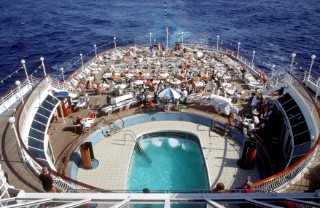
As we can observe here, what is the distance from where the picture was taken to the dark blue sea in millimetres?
50562

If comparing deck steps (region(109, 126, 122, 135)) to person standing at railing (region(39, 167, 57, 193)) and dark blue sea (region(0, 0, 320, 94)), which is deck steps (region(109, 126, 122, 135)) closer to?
person standing at railing (region(39, 167, 57, 193))

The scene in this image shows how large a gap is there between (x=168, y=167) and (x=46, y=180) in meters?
8.87

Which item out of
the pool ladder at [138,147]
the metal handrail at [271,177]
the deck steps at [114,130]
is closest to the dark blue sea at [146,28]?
the deck steps at [114,130]

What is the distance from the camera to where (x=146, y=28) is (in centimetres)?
6600

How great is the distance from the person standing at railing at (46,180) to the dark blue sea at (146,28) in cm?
3264

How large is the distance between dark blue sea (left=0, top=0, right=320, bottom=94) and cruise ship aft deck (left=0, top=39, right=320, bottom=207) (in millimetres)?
18305

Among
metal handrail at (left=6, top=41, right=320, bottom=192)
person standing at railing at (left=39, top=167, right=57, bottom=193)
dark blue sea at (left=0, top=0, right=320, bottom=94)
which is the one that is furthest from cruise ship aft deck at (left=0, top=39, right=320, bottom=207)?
dark blue sea at (left=0, top=0, right=320, bottom=94)

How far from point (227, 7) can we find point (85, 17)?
42.1 metres

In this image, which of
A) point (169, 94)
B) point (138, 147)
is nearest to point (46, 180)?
point (138, 147)

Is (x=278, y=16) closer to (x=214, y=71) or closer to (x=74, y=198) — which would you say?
(x=214, y=71)

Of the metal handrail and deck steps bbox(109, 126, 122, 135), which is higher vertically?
the metal handrail

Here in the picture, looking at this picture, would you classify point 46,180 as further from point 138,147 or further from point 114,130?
point 114,130

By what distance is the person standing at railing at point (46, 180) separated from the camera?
12531 mm

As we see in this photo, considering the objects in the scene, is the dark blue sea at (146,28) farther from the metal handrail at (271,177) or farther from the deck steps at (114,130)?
the metal handrail at (271,177)
